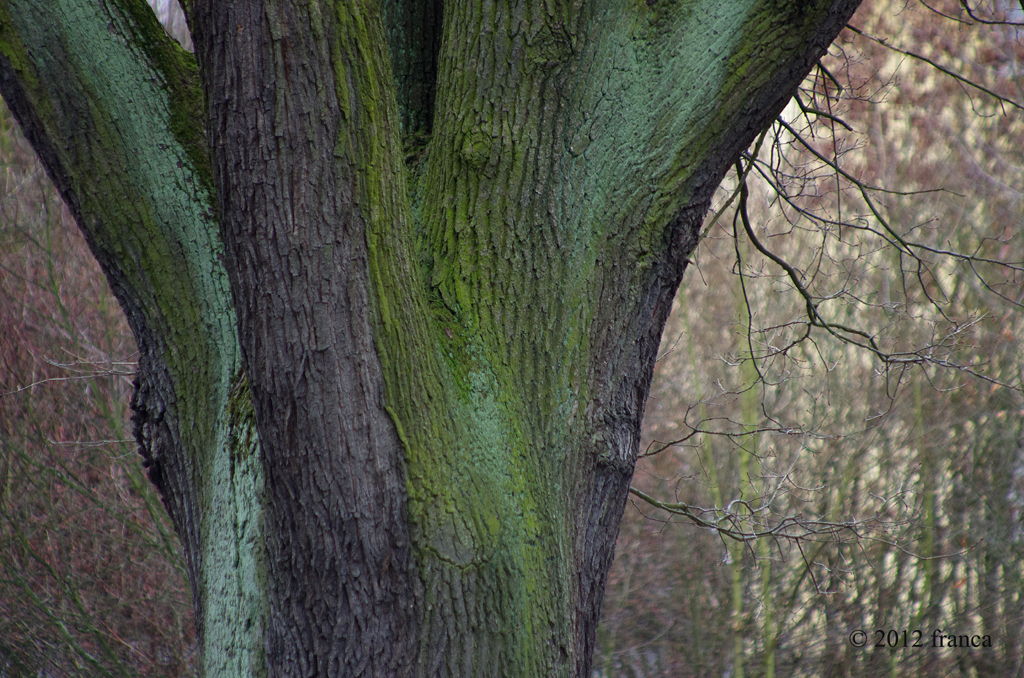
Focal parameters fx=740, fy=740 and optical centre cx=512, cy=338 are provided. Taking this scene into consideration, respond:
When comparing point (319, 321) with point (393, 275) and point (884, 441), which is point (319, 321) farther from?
point (884, 441)

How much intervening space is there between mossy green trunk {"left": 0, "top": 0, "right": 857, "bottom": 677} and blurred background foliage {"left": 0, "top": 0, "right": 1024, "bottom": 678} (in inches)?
176

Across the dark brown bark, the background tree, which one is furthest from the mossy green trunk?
the background tree

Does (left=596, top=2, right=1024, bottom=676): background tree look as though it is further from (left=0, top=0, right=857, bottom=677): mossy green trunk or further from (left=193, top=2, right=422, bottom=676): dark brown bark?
(left=193, top=2, right=422, bottom=676): dark brown bark

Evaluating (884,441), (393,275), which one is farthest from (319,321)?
(884,441)

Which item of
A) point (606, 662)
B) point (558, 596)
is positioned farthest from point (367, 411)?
point (606, 662)

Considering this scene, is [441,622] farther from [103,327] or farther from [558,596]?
[103,327]

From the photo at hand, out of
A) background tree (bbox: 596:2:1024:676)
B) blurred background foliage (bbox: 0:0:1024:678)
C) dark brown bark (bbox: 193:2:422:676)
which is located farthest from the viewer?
background tree (bbox: 596:2:1024:676)

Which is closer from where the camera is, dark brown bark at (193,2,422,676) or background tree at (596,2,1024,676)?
dark brown bark at (193,2,422,676)

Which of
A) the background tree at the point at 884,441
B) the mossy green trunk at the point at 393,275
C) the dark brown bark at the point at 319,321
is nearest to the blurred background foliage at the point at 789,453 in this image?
the background tree at the point at 884,441

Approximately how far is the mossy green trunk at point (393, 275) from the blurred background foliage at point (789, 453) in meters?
4.48

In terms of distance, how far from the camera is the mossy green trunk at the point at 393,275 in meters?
1.38

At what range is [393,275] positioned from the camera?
1442 millimetres

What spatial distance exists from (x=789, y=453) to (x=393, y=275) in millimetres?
5930

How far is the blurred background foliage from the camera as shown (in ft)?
20.1
